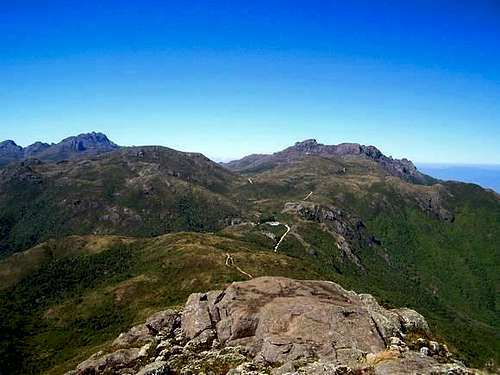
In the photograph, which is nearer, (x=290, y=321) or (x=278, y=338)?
(x=278, y=338)

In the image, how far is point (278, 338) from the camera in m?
67.3

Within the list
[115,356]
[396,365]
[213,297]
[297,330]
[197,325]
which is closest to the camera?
[396,365]

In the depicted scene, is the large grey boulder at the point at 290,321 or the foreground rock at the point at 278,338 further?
the large grey boulder at the point at 290,321

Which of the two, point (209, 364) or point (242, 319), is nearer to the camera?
point (209, 364)

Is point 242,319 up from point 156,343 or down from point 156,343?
up

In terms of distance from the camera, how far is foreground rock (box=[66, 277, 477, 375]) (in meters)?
58.7

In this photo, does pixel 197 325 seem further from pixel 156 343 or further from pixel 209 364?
pixel 209 364

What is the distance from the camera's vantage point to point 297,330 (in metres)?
69.6

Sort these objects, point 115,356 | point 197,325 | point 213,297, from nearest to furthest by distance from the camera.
Result: point 115,356 < point 197,325 < point 213,297

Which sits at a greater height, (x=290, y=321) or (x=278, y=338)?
(x=290, y=321)

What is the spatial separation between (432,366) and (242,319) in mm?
32611

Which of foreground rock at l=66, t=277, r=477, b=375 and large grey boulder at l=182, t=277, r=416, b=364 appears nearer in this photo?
foreground rock at l=66, t=277, r=477, b=375

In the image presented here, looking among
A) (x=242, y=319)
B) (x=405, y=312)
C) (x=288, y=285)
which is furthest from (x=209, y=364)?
(x=405, y=312)

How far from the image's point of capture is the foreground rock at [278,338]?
193ft
